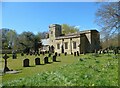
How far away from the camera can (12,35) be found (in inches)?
2990

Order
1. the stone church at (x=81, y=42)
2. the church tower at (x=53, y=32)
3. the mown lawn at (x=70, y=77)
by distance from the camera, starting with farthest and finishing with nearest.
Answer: the church tower at (x=53, y=32), the stone church at (x=81, y=42), the mown lawn at (x=70, y=77)

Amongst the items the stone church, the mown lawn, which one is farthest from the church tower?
the mown lawn

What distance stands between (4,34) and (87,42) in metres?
39.7

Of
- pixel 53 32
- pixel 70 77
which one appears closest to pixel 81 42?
pixel 53 32

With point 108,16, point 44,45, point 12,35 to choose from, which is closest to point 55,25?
point 44,45

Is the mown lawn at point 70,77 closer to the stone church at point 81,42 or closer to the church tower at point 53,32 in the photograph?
the stone church at point 81,42

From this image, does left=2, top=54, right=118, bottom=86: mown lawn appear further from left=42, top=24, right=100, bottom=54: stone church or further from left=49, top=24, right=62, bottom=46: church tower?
left=49, top=24, right=62, bottom=46: church tower

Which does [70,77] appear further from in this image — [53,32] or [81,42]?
[53,32]

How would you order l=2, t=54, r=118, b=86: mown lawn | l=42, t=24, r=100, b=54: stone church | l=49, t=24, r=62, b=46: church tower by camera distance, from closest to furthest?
l=2, t=54, r=118, b=86: mown lawn, l=42, t=24, r=100, b=54: stone church, l=49, t=24, r=62, b=46: church tower

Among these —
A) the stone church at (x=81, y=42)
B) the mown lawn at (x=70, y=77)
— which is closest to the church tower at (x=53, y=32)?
the stone church at (x=81, y=42)

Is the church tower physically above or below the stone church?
above

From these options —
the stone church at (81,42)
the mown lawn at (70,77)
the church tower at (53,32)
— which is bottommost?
the mown lawn at (70,77)

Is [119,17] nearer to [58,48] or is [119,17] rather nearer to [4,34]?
[58,48]

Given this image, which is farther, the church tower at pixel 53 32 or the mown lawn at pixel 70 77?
the church tower at pixel 53 32
